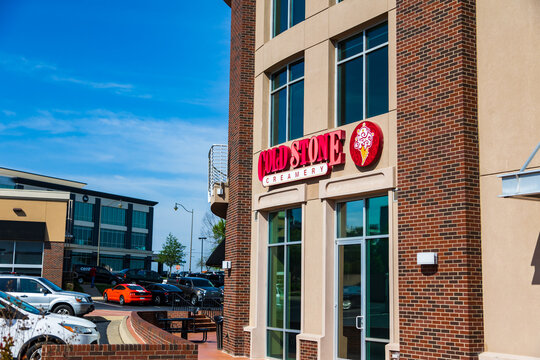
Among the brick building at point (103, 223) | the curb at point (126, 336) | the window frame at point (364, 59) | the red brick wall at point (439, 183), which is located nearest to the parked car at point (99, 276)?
the curb at point (126, 336)

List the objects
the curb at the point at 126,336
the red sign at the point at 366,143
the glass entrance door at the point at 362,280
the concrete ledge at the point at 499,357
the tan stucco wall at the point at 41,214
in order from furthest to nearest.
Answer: the tan stucco wall at the point at 41,214 → the curb at the point at 126,336 → the red sign at the point at 366,143 → the glass entrance door at the point at 362,280 → the concrete ledge at the point at 499,357

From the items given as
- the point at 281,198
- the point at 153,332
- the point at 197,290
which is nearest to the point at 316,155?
the point at 281,198

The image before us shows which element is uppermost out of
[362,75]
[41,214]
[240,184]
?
[362,75]

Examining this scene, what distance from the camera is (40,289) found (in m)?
24.1

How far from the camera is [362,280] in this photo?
13.9 meters

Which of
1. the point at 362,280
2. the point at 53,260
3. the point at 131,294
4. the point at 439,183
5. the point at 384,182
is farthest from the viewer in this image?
the point at 53,260

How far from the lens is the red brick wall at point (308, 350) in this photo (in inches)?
577

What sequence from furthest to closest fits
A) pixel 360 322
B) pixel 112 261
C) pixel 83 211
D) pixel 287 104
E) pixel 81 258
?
pixel 112 261
pixel 83 211
pixel 81 258
pixel 287 104
pixel 360 322

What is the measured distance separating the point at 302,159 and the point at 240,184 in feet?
10.1

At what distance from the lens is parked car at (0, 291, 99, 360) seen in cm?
1231

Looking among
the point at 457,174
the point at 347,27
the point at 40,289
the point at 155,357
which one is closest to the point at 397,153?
the point at 457,174

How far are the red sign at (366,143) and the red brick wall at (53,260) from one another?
95.0ft

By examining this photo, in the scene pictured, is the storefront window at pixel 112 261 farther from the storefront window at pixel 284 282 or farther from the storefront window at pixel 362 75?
the storefront window at pixel 362 75

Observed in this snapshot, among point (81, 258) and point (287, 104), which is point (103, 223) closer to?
point (81, 258)
